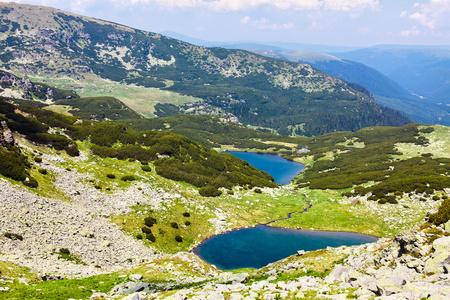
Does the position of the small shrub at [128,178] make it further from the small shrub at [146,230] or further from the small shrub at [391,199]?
the small shrub at [391,199]

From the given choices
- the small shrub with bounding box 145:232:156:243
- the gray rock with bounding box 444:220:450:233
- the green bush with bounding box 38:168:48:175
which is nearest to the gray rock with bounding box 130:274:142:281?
the small shrub with bounding box 145:232:156:243

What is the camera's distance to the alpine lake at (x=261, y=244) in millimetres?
52859

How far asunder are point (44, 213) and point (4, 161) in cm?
1247

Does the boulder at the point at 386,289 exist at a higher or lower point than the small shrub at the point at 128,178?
higher

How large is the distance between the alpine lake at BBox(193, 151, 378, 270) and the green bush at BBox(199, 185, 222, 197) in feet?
52.5

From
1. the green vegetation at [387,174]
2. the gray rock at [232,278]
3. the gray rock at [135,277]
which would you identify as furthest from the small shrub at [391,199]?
the gray rock at [135,277]

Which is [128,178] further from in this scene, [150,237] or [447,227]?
[447,227]

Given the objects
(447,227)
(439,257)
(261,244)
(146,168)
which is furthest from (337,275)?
(146,168)

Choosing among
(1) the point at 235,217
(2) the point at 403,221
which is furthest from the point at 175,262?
(2) the point at 403,221

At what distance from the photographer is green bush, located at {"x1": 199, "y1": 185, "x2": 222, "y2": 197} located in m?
77.4

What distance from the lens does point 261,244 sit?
60219mm

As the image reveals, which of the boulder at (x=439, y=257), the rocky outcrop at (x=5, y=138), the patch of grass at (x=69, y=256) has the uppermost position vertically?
the boulder at (x=439, y=257)

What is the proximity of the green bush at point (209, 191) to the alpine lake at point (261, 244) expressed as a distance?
1600 cm

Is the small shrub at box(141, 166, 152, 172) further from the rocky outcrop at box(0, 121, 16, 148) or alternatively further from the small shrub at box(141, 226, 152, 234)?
the rocky outcrop at box(0, 121, 16, 148)
